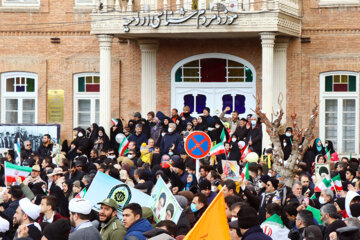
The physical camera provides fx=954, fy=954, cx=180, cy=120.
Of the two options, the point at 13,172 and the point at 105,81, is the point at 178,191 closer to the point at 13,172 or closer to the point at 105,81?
the point at 13,172

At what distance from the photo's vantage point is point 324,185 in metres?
16.9

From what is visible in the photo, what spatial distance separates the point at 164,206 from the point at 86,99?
64.8 ft

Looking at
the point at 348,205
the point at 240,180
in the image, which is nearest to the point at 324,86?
the point at 240,180

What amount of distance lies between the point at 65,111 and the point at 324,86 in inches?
345

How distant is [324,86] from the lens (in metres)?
30.7

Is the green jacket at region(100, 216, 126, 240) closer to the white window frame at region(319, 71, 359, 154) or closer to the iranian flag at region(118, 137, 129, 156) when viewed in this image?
the iranian flag at region(118, 137, 129, 156)

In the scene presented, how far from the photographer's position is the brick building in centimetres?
2850

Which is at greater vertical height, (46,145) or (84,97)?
(84,97)

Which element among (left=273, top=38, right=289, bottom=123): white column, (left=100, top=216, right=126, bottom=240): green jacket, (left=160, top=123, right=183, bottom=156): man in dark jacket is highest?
(left=273, top=38, right=289, bottom=123): white column

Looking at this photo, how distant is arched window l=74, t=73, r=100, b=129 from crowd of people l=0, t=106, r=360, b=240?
3.60 meters

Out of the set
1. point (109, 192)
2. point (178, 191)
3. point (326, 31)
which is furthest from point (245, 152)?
point (109, 192)

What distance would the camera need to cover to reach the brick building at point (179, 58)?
1122 inches

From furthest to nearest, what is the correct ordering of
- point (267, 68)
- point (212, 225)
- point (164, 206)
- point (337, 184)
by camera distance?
1. point (267, 68)
2. point (337, 184)
3. point (164, 206)
4. point (212, 225)

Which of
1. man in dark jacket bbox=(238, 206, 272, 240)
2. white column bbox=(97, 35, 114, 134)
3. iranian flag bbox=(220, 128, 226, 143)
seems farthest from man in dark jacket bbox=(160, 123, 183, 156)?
man in dark jacket bbox=(238, 206, 272, 240)
